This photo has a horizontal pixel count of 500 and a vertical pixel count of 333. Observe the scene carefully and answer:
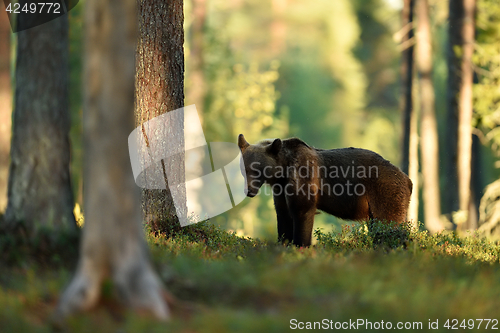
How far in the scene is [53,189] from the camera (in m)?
6.22

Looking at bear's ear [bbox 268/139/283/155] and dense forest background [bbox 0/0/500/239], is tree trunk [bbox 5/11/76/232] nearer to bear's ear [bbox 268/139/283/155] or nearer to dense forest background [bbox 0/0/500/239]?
bear's ear [bbox 268/139/283/155]

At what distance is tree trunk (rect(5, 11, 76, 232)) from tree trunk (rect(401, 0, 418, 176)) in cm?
1882

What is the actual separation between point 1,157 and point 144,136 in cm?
454

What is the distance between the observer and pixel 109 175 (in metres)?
4.88

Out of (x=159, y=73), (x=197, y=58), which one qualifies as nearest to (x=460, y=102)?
(x=197, y=58)

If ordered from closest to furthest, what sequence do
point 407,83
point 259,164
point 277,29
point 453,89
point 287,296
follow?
point 287,296 < point 259,164 < point 453,89 < point 407,83 < point 277,29

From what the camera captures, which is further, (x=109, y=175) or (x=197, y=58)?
(x=197, y=58)

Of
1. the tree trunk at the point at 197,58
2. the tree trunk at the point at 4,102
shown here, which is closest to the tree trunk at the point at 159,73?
the tree trunk at the point at 4,102

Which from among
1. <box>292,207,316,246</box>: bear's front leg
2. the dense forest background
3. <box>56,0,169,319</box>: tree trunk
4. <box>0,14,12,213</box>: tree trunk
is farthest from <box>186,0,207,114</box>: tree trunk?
<box>56,0,169,319</box>: tree trunk

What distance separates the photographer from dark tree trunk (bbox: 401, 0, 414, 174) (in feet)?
78.0

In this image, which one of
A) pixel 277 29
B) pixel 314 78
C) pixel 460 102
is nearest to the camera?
pixel 460 102

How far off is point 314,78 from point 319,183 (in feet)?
158

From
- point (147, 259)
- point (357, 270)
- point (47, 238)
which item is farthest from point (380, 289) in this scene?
point (47, 238)

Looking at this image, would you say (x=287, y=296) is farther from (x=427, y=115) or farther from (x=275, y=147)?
(x=427, y=115)
